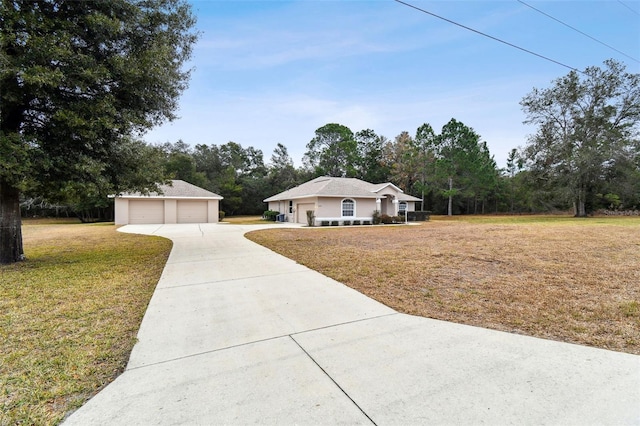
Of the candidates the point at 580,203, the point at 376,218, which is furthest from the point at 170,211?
the point at 580,203

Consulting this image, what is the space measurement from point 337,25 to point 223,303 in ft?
26.5

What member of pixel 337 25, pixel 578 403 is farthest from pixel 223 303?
pixel 337 25

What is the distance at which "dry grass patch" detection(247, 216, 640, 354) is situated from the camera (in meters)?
3.47

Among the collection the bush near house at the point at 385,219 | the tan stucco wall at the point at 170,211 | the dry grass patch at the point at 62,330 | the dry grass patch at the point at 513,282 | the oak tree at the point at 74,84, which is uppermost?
the oak tree at the point at 74,84

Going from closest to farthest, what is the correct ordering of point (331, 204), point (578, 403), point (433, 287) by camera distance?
point (578, 403), point (433, 287), point (331, 204)

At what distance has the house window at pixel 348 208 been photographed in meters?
21.9

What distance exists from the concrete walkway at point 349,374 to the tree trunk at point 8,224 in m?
6.11

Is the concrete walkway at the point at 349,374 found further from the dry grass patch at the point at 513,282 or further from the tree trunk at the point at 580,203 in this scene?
the tree trunk at the point at 580,203

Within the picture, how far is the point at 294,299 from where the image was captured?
4.50 m

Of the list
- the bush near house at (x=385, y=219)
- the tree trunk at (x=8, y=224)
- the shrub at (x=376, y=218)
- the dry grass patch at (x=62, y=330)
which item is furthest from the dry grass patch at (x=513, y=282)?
the bush near house at (x=385, y=219)

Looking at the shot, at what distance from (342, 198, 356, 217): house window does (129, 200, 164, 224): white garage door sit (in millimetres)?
14733

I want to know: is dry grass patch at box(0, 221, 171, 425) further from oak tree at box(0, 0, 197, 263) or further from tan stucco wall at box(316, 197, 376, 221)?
tan stucco wall at box(316, 197, 376, 221)

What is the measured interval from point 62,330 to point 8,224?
6032mm

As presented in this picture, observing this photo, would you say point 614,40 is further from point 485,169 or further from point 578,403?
point 485,169
